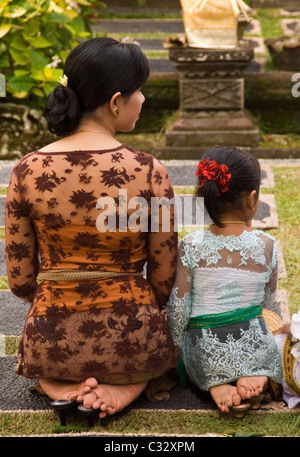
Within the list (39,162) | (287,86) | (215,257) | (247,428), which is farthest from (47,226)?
(287,86)

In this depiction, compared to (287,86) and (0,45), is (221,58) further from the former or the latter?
(0,45)

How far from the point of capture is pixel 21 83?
5.51m

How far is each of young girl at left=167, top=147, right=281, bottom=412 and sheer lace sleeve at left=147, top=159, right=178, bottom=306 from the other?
0.15 ft

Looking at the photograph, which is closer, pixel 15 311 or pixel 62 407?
pixel 62 407

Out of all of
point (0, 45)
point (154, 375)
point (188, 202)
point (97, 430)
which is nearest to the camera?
point (97, 430)

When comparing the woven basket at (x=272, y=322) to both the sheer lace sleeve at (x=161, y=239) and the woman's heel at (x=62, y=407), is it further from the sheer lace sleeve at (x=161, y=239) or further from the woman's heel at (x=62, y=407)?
the woman's heel at (x=62, y=407)

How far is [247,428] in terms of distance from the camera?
227cm

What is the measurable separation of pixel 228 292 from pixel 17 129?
3.67 metres

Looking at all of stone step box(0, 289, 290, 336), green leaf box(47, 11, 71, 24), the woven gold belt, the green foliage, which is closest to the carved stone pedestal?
green leaf box(47, 11, 71, 24)

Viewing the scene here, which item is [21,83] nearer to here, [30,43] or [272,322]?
[30,43]

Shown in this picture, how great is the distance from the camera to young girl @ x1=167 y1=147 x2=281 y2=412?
2.35 meters

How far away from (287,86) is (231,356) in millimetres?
4197

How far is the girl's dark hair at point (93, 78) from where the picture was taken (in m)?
2.20

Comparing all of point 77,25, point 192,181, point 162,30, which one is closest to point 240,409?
point 192,181
